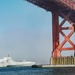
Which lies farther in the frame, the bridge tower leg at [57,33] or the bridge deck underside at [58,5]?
the bridge tower leg at [57,33]

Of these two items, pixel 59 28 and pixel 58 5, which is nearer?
pixel 58 5

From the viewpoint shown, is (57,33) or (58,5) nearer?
(58,5)

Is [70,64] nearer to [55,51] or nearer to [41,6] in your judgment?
[55,51]

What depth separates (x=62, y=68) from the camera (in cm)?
6438

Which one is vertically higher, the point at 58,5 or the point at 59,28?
the point at 58,5

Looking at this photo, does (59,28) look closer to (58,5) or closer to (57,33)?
(57,33)

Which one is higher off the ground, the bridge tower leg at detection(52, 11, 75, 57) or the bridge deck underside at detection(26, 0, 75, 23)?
the bridge deck underside at detection(26, 0, 75, 23)

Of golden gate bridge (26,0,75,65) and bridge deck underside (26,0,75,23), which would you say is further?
golden gate bridge (26,0,75,65)

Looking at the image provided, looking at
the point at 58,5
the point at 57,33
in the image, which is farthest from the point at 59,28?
the point at 58,5

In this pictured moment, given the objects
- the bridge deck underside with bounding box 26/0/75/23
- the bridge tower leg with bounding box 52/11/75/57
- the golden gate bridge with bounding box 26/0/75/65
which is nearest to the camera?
the bridge deck underside with bounding box 26/0/75/23

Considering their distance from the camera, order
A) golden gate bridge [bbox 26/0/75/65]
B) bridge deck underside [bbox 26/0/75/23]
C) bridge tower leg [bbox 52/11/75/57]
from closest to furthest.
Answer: bridge deck underside [bbox 26/0/75/23] < golden gate bridge [bbox 26/0/75/65] < bridge tower leg [bbox 52/11/75/57]

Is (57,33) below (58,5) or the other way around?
below

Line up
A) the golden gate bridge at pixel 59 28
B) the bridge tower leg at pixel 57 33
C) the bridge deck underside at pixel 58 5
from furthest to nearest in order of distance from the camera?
the bridge tower leg at pixel 57 33, the golden gate bridge at pixel 59 28, the bridge deck underside at pixel 58 5

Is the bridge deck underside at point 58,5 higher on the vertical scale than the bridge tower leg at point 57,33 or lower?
higher
